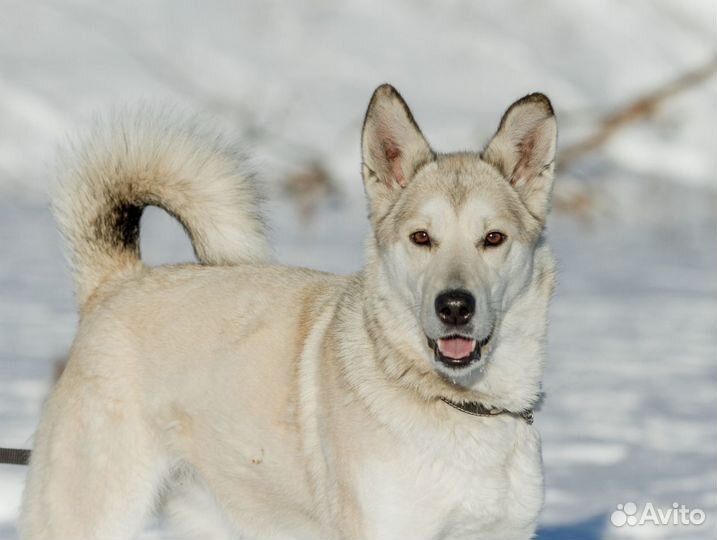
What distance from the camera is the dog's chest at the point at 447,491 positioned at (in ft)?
9.81

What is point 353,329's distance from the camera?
3.33 m

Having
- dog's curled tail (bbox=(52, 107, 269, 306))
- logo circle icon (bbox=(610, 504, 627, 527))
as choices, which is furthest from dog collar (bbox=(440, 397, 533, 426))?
logo circle icon (bbox=(610, 504, 627, 527))

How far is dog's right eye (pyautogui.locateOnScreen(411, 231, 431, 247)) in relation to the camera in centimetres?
323

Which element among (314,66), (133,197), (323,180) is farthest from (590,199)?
(133,197)

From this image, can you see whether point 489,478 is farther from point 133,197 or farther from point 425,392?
point 133,197

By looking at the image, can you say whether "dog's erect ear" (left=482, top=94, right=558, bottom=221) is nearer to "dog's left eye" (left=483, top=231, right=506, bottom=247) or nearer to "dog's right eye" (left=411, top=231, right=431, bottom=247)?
"dog's left eye" (left=483, top=231, right=506, bottom=247)

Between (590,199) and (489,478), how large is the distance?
11.6 metres

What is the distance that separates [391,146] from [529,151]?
1.35 feet

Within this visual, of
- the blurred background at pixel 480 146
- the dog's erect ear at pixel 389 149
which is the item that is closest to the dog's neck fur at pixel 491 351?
the dog's erect ear at pixel 389 149

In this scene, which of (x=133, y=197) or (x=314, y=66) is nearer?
(x=133, y=197)

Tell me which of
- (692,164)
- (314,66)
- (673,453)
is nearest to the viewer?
(673,453)

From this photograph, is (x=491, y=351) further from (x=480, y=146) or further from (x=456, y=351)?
(x=480, y=146)

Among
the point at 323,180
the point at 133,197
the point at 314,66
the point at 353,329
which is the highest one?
the point at 314,66

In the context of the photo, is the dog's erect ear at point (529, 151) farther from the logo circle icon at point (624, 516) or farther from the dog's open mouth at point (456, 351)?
the logo circle icon at point (624, 516)
